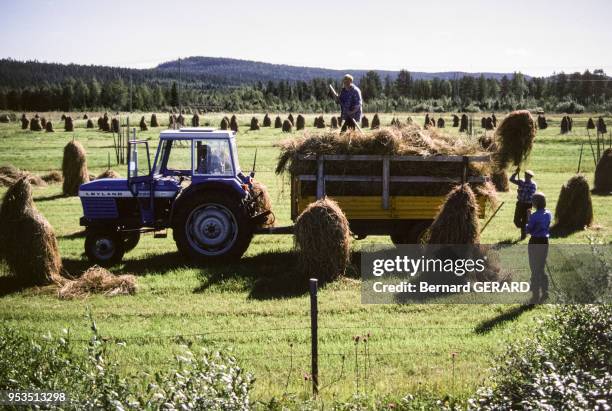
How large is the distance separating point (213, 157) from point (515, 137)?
9.84 m

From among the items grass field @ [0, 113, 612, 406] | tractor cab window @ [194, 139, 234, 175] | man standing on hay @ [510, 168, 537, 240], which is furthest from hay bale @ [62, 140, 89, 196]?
man standing on hay @ [510, 168, 537, 240]

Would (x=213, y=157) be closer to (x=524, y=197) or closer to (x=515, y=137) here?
(x=524, y=197)

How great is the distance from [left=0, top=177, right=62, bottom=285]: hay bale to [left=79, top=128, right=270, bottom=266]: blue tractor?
130 centimetres

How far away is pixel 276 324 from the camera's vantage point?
8.99 m

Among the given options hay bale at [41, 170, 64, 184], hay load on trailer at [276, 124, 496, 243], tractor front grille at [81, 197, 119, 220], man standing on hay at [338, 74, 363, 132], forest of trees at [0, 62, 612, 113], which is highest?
forest of trees at [0, 62, 612, 113]

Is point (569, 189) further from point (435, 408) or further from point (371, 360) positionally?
point (435, 408)

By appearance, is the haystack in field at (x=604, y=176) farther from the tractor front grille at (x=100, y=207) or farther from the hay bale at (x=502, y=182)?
the tractor front grille at (x=100, y=207)

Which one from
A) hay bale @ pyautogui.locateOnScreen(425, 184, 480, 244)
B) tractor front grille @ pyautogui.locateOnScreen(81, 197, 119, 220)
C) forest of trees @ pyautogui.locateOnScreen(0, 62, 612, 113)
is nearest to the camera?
hay bale @ pyautogui.locateOnScreen(425, 184, 480, 244)

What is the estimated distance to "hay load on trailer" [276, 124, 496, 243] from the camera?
12.1m

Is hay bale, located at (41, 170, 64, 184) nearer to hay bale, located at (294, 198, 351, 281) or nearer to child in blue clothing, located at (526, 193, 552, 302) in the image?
hay bale, located at (294, 198, 351, 281)

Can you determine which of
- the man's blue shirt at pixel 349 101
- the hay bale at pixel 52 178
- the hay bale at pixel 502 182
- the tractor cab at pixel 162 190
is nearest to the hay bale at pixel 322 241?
the tractor cab at pixel 162 190

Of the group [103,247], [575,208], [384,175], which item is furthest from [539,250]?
[103,247]

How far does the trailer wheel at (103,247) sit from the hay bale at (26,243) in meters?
1.14

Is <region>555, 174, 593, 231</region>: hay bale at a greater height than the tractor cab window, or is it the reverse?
the tractor cab window
